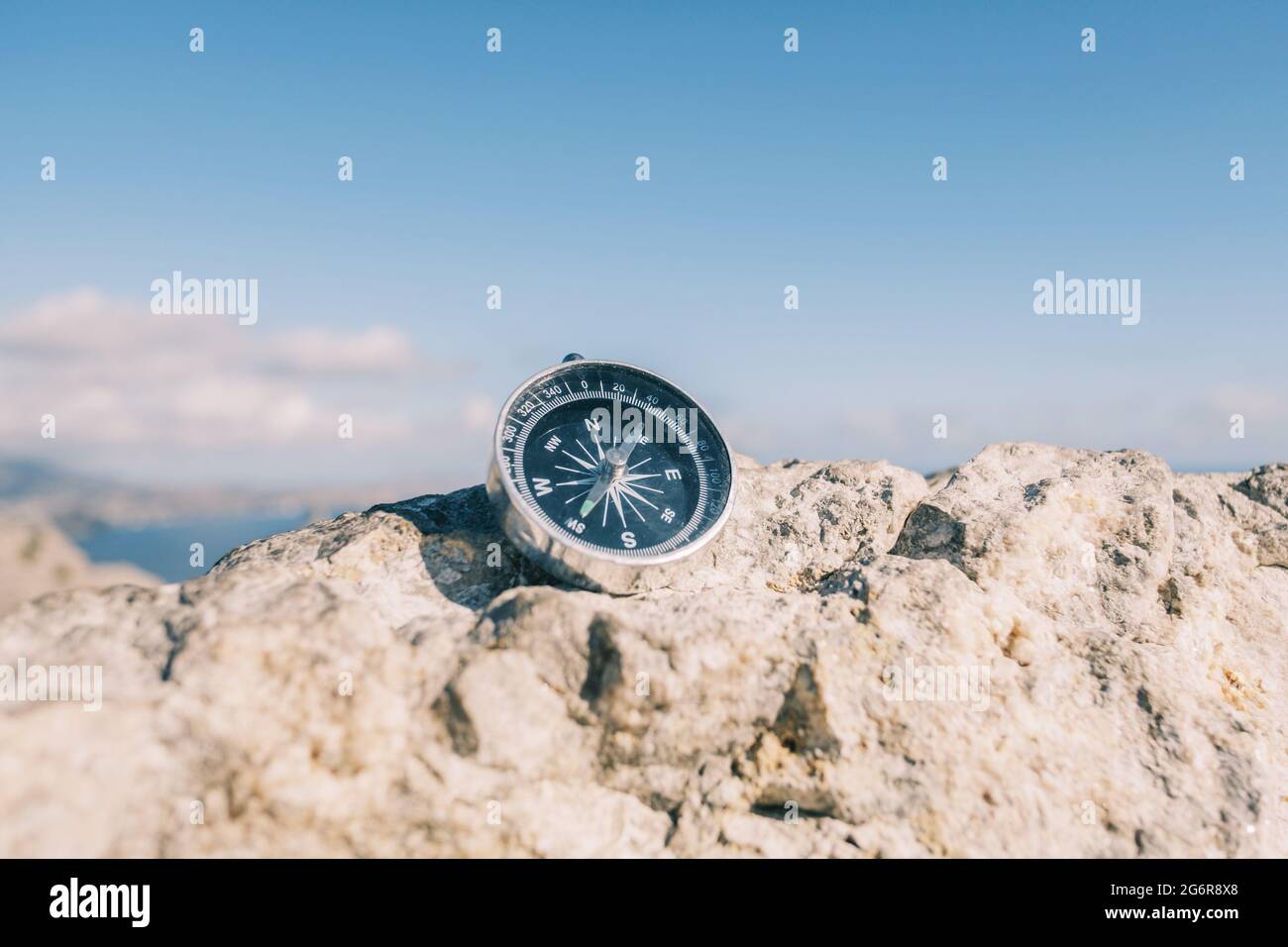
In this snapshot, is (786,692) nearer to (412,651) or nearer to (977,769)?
(977,769)
